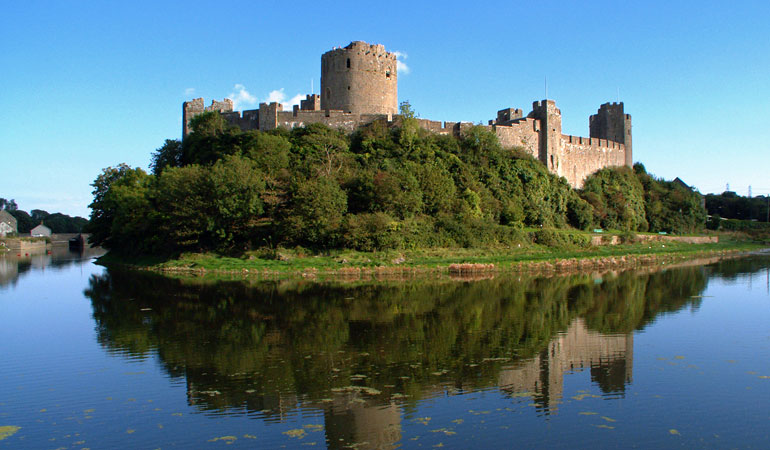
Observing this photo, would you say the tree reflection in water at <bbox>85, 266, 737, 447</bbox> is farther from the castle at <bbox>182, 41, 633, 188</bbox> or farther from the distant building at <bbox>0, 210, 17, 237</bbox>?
the distant building at <bbox>0, 210, 17, 237</bbox>

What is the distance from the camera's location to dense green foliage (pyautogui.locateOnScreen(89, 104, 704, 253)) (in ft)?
82.6

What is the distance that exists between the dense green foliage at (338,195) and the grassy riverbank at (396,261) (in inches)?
30.8

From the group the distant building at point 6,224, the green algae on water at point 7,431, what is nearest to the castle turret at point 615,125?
the green algae on water at point 7,431

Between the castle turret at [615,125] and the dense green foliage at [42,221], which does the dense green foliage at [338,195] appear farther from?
the dense green foliage at [42,221]

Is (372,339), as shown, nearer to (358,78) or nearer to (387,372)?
(387,372)

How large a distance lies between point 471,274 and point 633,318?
1044 cm

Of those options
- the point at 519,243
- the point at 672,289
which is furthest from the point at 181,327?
the point at 519,243

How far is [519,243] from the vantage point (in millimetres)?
28844

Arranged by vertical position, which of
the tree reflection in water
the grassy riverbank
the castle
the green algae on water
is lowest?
the green algae on water

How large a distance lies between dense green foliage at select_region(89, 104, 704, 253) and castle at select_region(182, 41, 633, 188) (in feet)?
3.52

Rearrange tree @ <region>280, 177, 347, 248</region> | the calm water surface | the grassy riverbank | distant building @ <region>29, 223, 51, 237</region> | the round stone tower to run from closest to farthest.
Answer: the calm water surface → the grassy riverbank → tree @ <region>280, 177, 347, 248</region> → the round stone tower → distant building @ <region>29, 223, 51, 237</region>

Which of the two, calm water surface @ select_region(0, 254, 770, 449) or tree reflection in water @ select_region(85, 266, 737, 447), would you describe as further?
tree reflection in water @ select_region(85, 266, 737, 447)

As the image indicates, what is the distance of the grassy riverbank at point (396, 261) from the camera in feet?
77.4

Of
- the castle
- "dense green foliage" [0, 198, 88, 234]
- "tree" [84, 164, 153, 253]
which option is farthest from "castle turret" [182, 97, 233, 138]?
"dense green foliage" [0, 198, 88, 234]
